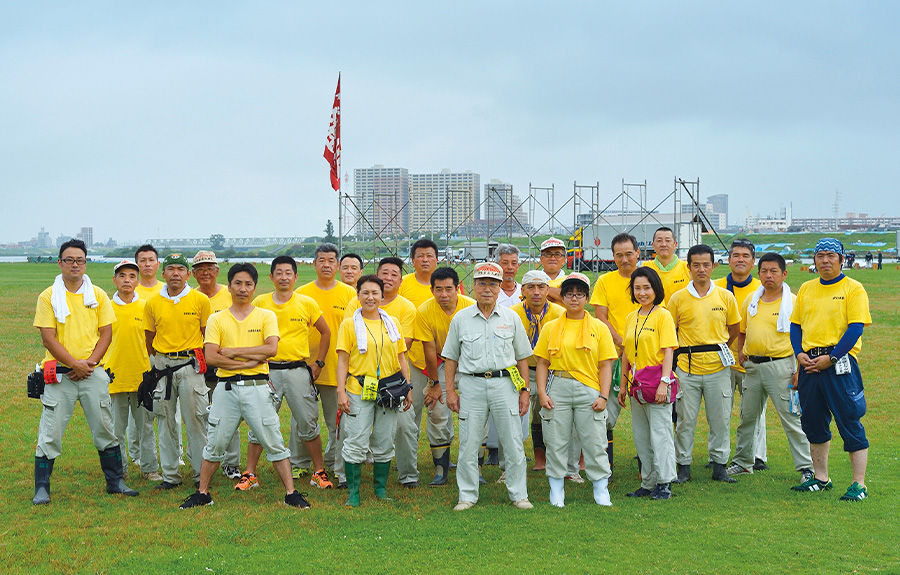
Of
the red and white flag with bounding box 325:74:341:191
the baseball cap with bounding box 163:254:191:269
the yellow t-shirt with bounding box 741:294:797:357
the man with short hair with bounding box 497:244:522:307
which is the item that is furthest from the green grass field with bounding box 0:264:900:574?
the red and white flag with bounding box 325:74:341:191

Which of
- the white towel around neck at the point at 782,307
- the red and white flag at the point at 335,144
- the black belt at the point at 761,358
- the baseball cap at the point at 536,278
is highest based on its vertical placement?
the red and white flag at the point at 335,144

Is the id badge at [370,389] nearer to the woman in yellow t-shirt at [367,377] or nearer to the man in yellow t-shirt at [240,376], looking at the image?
the woman in yellow t-shirt at [367,377]

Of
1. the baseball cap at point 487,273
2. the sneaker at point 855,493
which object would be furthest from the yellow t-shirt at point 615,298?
Result: the sneaker at point 855,493

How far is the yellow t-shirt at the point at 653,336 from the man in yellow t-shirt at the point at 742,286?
1316mm

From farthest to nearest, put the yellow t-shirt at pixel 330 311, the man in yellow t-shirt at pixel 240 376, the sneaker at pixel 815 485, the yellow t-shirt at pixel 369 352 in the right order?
the yellow t-shirt at pixel 330 311, the sneaker at pixel 815 485, the yellow t-shirt at pixel 369 352, the man in yellow t-shirt at pixel 240 376

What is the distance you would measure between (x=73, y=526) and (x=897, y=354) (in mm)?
14793

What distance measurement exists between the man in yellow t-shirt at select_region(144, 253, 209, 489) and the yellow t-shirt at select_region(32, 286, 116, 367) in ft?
1.26

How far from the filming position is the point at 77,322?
21.7ft

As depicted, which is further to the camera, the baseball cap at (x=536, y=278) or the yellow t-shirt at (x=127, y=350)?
the yellow t-shirt at (x=127, y=350)

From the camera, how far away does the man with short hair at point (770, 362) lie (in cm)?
706

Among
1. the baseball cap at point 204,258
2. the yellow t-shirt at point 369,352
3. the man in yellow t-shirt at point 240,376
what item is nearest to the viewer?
the man in yellow t-shirt at point 240,376

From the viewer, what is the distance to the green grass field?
5.03 metres

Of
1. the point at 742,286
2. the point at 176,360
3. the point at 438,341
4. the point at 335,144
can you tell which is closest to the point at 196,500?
the point at 176,360

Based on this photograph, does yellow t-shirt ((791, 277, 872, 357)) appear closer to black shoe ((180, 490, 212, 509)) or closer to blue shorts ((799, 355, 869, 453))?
blue shorts ((799, 355, 869, 453))
